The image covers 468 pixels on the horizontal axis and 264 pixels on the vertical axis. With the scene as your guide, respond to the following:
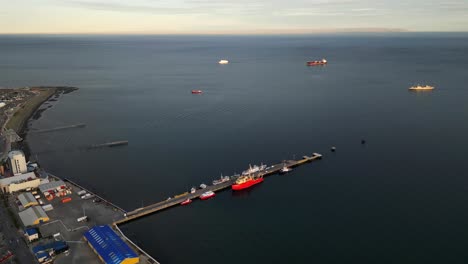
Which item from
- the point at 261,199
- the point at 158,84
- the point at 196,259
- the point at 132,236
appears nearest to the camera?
the point at 196,259

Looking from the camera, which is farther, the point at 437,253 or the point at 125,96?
the point at 125,96

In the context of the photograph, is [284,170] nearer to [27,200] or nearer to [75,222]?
Result: [75,222]

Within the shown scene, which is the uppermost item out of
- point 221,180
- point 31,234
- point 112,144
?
point 112,144

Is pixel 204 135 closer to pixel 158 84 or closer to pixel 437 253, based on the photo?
pixel 437 253

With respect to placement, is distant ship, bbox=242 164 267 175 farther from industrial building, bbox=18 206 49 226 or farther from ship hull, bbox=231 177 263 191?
industrial building, bbox=18 206 49 226

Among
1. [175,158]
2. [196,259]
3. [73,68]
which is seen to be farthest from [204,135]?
[73,68]

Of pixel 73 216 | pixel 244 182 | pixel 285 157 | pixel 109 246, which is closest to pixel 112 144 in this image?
pixel 73 216
